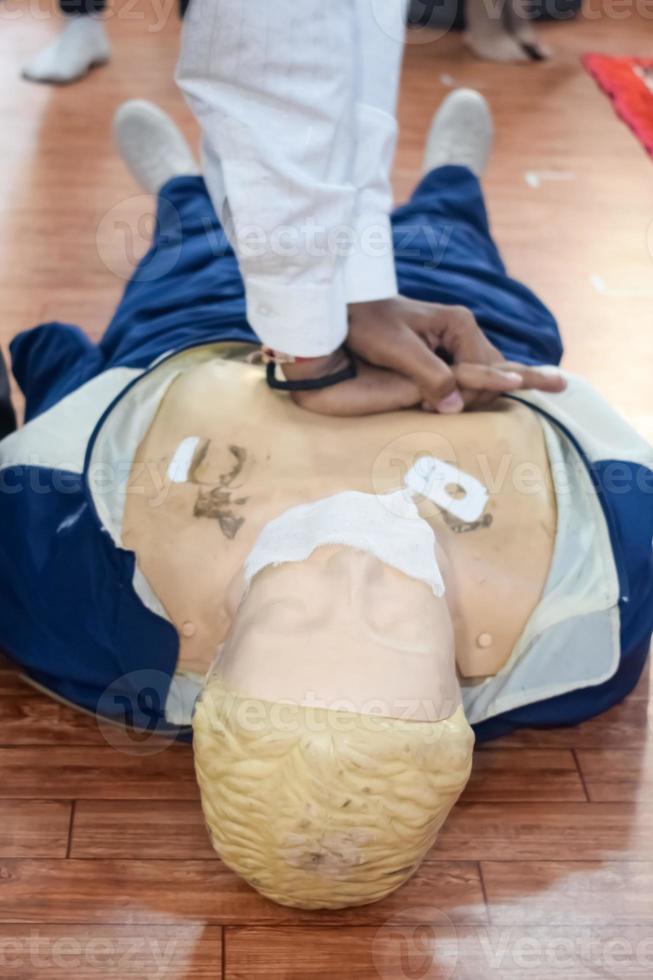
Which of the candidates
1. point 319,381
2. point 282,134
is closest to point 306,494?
point 319,381

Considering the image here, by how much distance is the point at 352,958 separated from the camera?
121cm

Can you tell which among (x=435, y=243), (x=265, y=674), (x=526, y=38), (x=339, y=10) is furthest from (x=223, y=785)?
(x=526, y=38)

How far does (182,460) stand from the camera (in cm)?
137

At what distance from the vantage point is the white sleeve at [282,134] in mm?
1120

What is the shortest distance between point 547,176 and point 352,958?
6.48ft

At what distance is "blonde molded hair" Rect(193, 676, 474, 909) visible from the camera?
991 mm

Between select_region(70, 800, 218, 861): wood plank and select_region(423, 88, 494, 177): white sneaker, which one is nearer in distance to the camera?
select_region(70, 800, 218, 861): wood plank

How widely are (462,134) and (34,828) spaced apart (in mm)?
1363

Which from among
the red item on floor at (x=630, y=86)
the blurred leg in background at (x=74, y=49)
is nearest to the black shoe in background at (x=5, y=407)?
the blurred leg in background at (x=74, y=49)

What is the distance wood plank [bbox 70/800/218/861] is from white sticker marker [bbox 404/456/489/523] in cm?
43

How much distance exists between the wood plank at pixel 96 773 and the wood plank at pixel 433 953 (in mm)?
207

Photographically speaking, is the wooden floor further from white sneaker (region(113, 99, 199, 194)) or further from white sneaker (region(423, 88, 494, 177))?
white sneaker (region(113, 99, 199, 194))

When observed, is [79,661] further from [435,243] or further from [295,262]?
[435,243]

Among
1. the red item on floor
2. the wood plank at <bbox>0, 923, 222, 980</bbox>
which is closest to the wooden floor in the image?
the wood plank at <bbox>0, 923, 222, 980</bbox>
